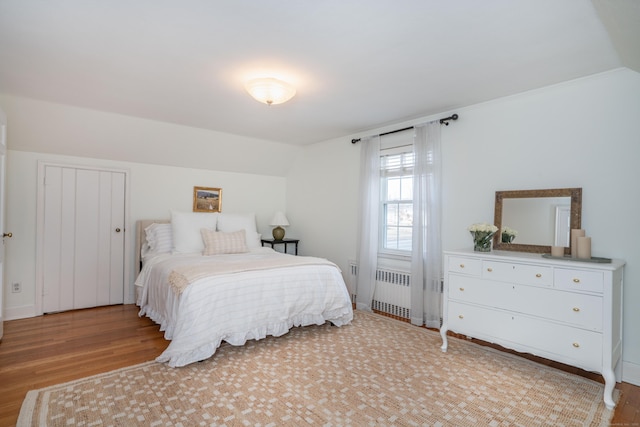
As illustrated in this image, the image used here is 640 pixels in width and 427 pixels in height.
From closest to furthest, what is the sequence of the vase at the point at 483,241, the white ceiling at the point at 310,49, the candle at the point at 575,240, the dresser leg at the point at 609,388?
the white ceiling at the point at 310,49 → the dresser leg at the point at 609,388 → the candle at the point at 575,240 → the vase at the point at 483,241

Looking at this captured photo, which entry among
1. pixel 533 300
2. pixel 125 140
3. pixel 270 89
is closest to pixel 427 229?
pixel 533 300

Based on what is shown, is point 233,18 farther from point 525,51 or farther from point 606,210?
point 606,210

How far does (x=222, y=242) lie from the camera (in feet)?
13.1

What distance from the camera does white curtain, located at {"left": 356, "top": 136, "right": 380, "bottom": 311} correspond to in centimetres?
405

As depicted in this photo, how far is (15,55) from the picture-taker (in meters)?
2.27

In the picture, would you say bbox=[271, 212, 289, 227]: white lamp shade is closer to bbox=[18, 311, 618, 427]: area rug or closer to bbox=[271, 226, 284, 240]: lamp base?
bbox=[271, 226, 284, 240]: lamp base

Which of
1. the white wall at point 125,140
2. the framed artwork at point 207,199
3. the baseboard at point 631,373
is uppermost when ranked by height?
the white wall at point 125,140

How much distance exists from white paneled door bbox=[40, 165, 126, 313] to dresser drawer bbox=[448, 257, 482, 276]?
12.6 feet

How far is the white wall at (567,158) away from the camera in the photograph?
7.82ft

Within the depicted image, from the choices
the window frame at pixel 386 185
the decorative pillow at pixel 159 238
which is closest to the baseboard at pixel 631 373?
the window frame at pixel 386 185

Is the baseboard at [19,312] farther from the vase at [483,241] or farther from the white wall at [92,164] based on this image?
the vase at [483,241]

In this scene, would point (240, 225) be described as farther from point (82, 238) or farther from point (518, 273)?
point (518, 273)

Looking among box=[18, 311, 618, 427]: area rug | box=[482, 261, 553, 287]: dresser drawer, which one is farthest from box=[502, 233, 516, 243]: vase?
box=[18, 311, 618, 427]: area rug

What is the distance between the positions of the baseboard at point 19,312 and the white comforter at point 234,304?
1.19 m
